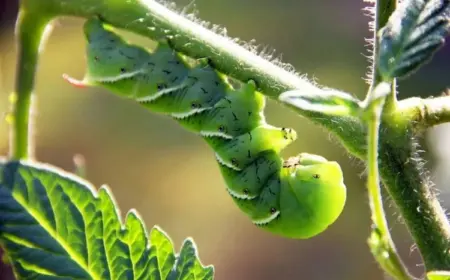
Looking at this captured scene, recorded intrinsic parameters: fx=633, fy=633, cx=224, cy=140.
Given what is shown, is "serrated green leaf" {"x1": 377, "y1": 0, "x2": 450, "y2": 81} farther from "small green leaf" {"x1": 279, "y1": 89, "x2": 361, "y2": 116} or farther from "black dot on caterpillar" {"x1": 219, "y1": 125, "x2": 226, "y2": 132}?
"black dot on caterpillar" {"x1": 219, "y1": 125, "x2": 226, "y2": 132}

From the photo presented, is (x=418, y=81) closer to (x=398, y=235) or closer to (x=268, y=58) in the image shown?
(x=398, y=235)

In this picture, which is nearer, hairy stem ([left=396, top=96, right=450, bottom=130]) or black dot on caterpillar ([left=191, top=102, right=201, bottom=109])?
hairy stem ([left=396, top=96, right=450, bottom=130])

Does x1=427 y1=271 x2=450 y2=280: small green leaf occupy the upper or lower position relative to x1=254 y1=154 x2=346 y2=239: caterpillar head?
lower

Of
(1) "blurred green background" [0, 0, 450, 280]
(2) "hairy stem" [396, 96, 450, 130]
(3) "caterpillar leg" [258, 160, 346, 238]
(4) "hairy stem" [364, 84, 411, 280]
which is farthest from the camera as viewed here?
(1) "blurred green background" [0, 0, 450, 280]

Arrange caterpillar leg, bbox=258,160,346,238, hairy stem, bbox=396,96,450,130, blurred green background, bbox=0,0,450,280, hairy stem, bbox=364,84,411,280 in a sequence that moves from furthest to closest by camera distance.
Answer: blurred green background, bbox=0,0,450,280, caterpillar leg, bbox=258,160,346,238, hairy stem, bbox=396,96,450,130, hairy stem, bbox=364,84,411,280

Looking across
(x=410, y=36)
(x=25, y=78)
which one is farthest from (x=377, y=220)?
(x=25, y=78)

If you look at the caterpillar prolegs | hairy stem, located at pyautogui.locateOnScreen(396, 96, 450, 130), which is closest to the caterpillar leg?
the caterpillar prolegs

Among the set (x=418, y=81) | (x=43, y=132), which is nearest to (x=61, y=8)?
(x=43, y=132)

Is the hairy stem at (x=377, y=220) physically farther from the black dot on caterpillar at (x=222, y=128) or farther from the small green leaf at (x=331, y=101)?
the black dot on caterpillar at (x=222, y=128)
